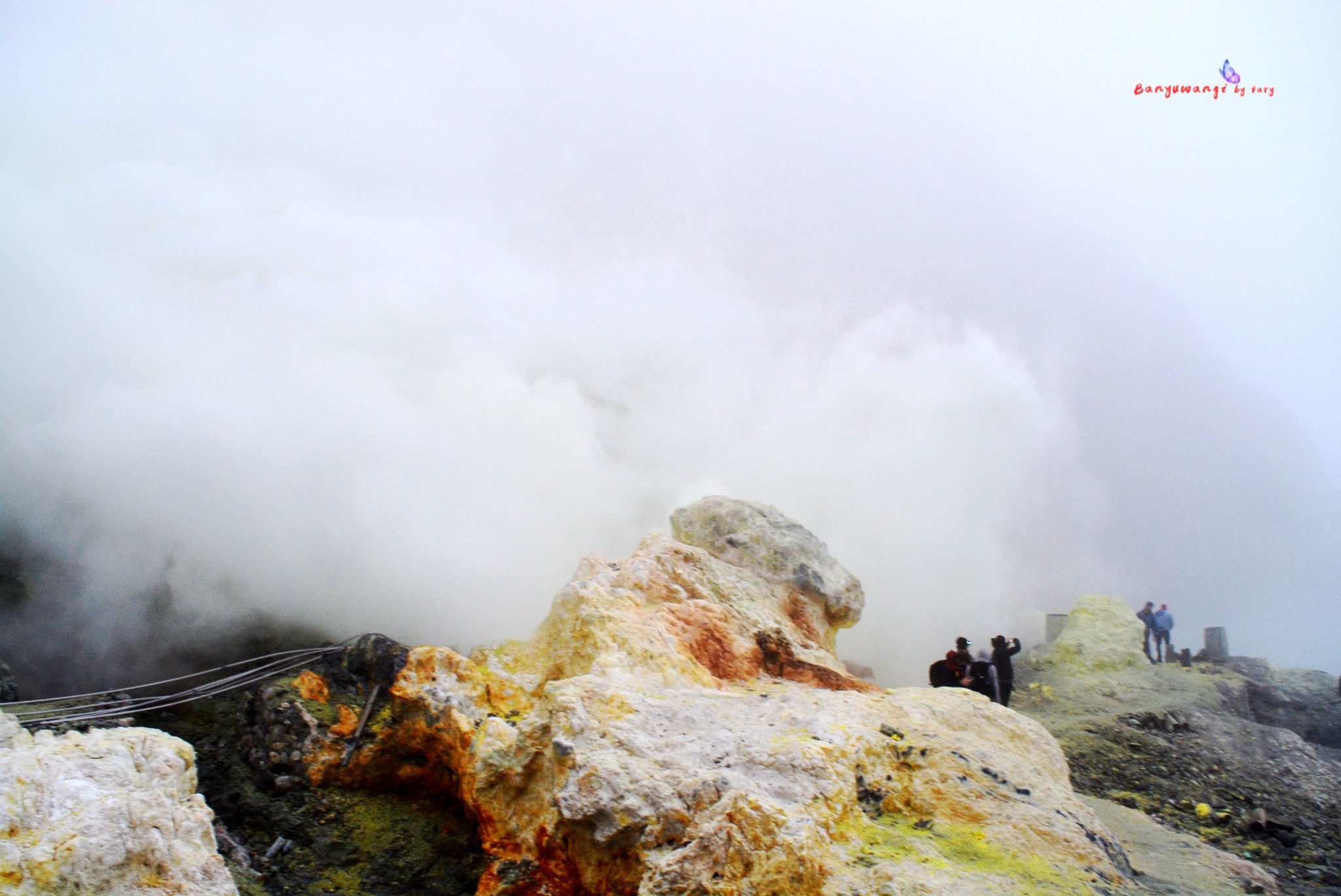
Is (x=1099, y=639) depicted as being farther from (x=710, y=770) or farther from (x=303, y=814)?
(x=303, y=814)

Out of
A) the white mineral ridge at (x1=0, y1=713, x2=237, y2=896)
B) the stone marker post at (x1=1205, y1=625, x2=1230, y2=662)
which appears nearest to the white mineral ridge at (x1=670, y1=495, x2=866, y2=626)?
the white mineral ridge at (x1=0, y1=713, x2=237, y2=896)

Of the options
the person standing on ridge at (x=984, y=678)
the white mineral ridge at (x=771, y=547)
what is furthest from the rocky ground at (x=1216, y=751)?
the white mineral ridge at (x=771, y=547)

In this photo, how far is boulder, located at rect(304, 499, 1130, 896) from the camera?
412cm

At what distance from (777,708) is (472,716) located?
3.05 metres

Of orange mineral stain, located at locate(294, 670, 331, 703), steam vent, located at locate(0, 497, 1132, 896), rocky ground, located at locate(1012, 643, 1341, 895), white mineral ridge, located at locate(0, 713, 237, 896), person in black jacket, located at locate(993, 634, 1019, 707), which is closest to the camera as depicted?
white mineral ridge, located at locate(0, 713, 237, 896)

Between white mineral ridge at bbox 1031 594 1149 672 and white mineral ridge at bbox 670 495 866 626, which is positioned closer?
white mineral ridge at bbox 670 495 866 626

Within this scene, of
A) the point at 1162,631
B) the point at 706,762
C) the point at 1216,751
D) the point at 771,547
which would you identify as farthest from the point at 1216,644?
the point at 706,762

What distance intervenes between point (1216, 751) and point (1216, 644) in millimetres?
8721

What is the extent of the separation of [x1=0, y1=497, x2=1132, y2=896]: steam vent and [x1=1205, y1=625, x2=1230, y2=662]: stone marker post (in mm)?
13208

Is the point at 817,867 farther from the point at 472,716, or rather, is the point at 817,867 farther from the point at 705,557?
the point at 705,557

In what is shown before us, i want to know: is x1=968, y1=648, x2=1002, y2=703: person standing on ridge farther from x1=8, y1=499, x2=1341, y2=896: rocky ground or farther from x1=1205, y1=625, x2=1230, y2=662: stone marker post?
x1=1205, y1=625, x2=1230, y2=662: stone marker post

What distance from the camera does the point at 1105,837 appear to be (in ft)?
16.1

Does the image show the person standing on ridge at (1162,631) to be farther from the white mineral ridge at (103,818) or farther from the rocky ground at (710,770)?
the white mineral ridge at (103,818)

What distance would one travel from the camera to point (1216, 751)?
385 inches
